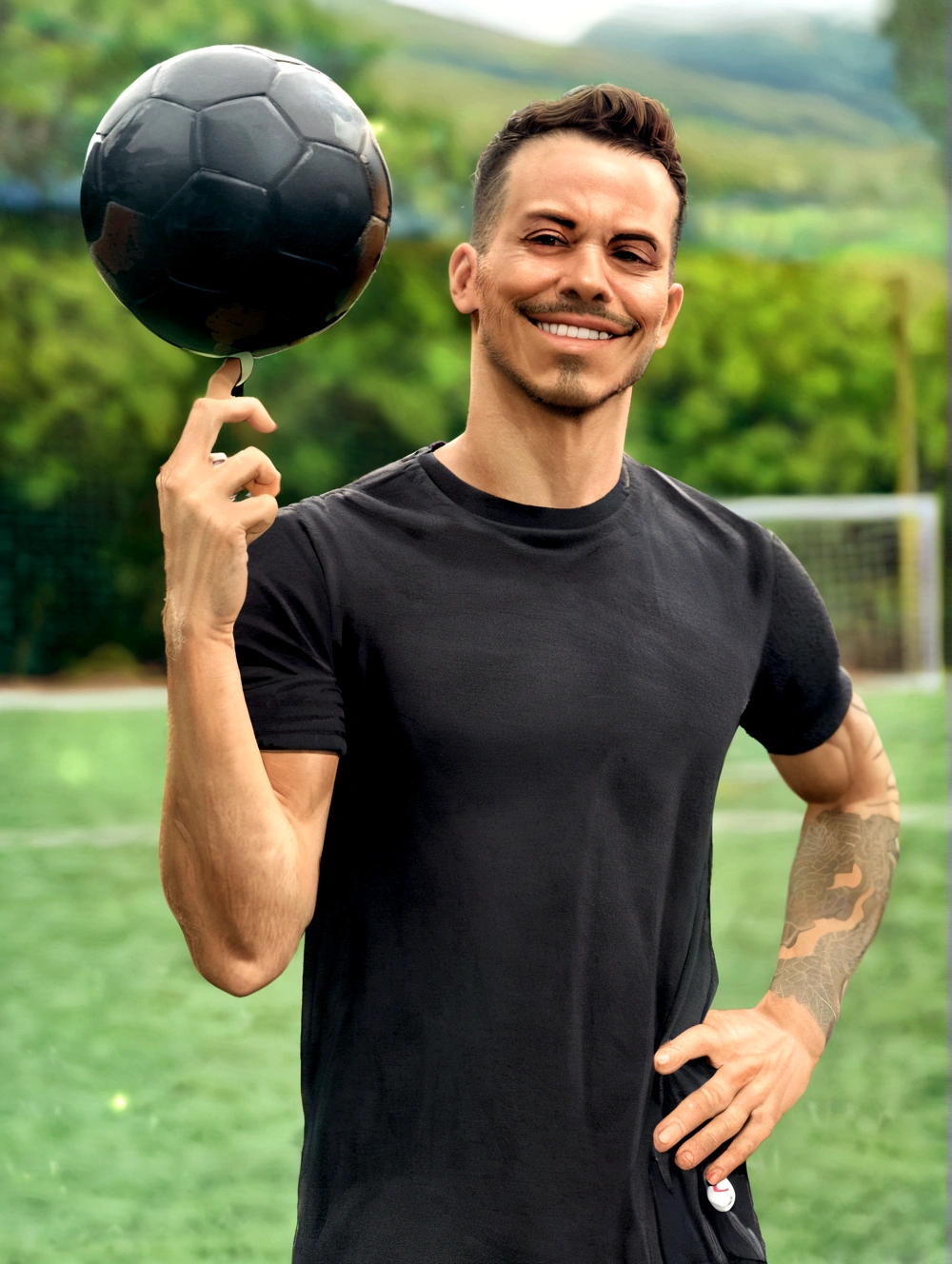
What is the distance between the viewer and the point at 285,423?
16.6 meters

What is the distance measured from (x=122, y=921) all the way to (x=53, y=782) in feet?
11.7

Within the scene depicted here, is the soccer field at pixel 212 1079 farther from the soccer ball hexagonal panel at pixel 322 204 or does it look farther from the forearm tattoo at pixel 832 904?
the soccer ball hexagonal panel at pixel 322 204

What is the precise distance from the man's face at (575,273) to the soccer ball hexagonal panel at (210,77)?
Answer: 1.39 ft

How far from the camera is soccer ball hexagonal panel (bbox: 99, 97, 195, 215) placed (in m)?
2.09

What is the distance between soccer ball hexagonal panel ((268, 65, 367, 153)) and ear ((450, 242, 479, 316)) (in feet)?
0.93

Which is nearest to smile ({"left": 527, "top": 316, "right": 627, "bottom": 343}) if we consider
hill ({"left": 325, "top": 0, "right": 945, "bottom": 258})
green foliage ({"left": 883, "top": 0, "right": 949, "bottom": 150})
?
hill ({"left": 325, "top": 0, "right": 945, "bottom": 258})

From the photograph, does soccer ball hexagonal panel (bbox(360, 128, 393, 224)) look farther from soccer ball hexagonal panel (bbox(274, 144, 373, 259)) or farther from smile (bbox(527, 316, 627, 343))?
smile (bbox(527, 316, 627, 343))

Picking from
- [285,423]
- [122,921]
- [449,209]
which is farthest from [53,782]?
[449,209]

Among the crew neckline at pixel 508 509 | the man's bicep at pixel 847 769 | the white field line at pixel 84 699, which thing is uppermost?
the crew neckline at pixel 508 509

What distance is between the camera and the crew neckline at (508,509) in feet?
7.69

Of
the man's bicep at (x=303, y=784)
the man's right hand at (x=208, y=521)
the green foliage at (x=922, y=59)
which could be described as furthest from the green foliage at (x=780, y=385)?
the man's right hand at (x=208, y=521)

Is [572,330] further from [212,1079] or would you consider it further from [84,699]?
[84,699]

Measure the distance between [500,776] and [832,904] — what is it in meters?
0.88

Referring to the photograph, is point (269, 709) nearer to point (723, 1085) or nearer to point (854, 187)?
point (723, 1085)
